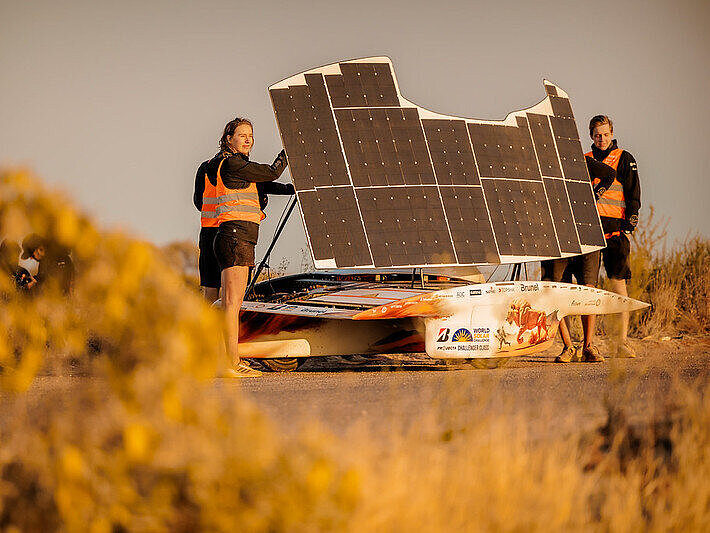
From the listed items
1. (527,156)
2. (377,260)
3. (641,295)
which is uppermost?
(527,156)

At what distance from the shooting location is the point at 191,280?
1166 cm

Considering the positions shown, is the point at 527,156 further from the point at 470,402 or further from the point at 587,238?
the point at 470,402

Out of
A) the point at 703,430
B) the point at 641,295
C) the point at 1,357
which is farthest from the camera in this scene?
the point at 641,295

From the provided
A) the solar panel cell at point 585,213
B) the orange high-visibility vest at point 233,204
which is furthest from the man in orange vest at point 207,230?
the solar panel cell at point 585,213

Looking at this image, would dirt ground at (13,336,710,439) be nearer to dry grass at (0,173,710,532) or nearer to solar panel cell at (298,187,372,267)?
dry grass at (0,173,710,532)

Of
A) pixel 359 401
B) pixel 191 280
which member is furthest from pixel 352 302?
pixel 359 401

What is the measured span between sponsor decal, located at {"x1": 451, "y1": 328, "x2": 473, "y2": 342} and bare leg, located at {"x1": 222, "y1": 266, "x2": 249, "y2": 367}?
2.09 metres

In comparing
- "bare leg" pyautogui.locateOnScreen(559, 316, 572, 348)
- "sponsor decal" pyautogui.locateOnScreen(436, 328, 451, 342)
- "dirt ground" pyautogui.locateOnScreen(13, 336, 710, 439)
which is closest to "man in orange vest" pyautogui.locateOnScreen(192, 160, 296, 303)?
"dirt ground" pyautogui.locateOnScreen(13, 336, 710, 439)

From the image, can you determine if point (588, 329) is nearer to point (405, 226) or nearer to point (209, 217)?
point (405, 226)

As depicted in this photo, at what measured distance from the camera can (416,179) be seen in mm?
11203

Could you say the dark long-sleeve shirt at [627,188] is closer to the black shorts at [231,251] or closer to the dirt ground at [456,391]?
the dirt ground at [456,391]

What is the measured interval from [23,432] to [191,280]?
6.96 m

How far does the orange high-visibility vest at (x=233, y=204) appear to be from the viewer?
9703 millimetres

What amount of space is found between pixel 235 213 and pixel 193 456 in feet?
19.5
